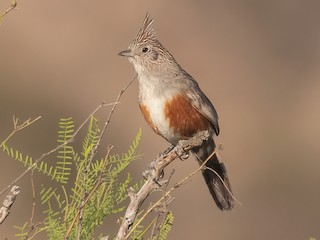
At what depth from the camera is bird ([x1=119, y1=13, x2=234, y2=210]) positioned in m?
6.98

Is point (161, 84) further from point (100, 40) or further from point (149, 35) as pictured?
point (100, 40)

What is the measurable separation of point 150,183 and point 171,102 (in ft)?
6.11

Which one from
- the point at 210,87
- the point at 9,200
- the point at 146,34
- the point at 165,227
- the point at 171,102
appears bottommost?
the point at 165,227

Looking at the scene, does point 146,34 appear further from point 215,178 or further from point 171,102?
point 215,178

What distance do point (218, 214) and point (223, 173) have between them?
29.0ft

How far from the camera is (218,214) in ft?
54.0

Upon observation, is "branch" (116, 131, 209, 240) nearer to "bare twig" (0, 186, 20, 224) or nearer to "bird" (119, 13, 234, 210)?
"bird" (119, 13, 234, 210)

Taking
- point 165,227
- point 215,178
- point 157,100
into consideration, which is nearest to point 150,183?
point 165,227

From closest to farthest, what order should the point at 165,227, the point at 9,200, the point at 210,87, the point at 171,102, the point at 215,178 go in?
the point at 9,200 < the point at 165,227 < the point at 171,102 < the point at 215,178 < the point at 210,87

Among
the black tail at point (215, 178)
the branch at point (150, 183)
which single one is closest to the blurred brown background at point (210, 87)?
the black tail at point (215, 178)

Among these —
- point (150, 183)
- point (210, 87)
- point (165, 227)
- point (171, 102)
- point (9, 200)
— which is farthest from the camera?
point (210, 87)

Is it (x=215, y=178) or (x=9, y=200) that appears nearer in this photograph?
(x=9, y=200)

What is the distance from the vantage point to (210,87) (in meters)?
20.8

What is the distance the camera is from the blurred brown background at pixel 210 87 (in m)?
16.4
